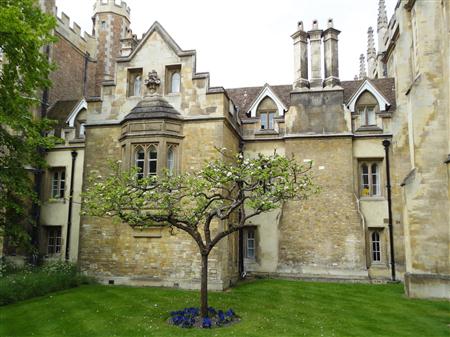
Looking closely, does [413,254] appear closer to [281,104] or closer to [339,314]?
[339,314]

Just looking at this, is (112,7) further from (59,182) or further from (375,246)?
(375,246)

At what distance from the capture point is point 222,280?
53.3ft

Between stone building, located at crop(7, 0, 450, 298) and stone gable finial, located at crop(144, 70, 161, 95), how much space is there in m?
0.15

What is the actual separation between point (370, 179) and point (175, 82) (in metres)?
10.4

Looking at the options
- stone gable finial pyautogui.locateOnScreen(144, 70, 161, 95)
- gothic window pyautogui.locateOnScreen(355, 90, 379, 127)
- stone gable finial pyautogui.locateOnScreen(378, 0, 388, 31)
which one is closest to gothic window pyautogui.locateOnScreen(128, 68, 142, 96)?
stone gable finial pyautogui.locateOnScreen(144, 70, 161, 95)

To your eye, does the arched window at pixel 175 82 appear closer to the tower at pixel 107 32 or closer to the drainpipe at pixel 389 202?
the drainpipe at pixel 389 202

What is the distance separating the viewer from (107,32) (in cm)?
3162

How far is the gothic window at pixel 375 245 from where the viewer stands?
64.1 ft

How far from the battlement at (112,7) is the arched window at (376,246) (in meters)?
24.5

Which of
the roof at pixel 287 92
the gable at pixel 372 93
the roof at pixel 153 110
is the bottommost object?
the roof at pixel 153 110

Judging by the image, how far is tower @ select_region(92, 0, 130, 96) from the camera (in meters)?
31.3

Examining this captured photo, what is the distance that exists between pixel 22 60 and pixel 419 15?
14.4 meters

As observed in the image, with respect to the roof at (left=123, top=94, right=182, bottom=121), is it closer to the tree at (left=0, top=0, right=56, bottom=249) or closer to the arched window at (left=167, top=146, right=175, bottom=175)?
the arched window at (left=167, top=146, right=175, bottom=175)

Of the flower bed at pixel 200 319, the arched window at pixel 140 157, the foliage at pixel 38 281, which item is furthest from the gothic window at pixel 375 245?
the foliage at pixel 38 281
